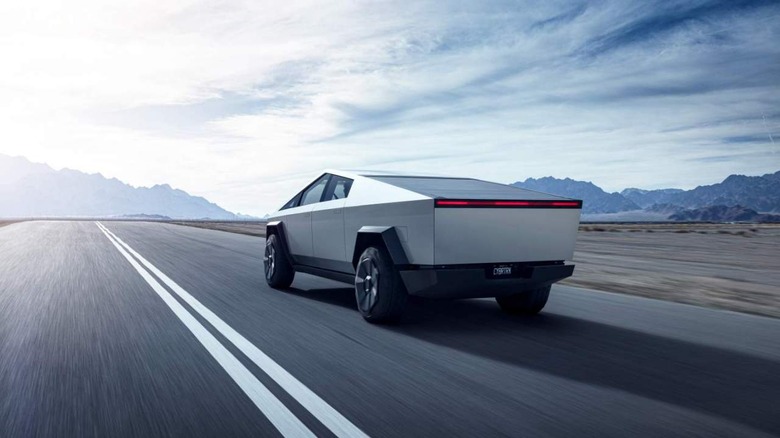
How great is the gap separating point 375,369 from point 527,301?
3096 mm

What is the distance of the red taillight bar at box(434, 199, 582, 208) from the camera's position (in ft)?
20.1

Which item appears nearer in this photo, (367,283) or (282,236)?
(367,283)

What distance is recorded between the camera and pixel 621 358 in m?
5.51

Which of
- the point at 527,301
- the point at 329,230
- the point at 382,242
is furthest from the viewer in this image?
the point at 329,230

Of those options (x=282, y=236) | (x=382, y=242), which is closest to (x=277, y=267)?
(x=282, y=236)

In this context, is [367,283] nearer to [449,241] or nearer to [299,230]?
[449,241]

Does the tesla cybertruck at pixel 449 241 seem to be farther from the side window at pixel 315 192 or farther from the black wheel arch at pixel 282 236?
the black wheel arch at pixel 282 236

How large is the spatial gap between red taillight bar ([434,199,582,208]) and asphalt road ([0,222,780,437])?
1.25 m

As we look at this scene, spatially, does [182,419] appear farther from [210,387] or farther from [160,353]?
[160,353]

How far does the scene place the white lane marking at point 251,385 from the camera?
11.9ft

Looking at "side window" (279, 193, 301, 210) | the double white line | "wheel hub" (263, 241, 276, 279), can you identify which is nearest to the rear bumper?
the double white line

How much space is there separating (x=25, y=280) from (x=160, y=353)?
6.82 m

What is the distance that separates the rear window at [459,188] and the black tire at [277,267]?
2.73 m

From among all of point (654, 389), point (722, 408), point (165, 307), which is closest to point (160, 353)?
point (165, 307)
